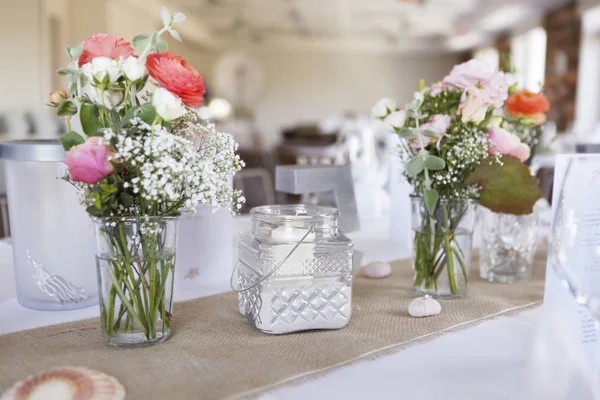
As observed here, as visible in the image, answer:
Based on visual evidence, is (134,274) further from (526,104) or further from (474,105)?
(526,104)

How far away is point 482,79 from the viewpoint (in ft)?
3.06

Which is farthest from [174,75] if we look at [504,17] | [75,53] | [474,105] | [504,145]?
[504,17]

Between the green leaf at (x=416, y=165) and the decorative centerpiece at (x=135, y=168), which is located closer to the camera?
the decorative centerpiece at (x=135, y=168)

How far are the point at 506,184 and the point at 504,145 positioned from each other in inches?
2.7

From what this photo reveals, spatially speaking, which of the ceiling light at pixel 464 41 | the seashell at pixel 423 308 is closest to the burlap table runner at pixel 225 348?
the seashell at pixel 423 308

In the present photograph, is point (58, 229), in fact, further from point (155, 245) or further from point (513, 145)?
point (513, 145)

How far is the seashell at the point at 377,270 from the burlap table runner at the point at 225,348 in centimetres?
14

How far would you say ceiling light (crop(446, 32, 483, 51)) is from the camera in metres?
11.8

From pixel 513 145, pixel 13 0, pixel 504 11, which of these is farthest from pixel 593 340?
pixel 504 11

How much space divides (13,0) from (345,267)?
704 centimetres

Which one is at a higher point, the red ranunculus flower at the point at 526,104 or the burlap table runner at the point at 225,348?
the red ranunculus flower at the point at 526,104

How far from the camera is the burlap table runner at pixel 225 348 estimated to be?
625mm

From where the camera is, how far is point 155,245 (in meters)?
0.71

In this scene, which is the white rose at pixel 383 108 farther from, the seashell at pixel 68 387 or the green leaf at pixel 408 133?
the seashell at pixel 68 387
